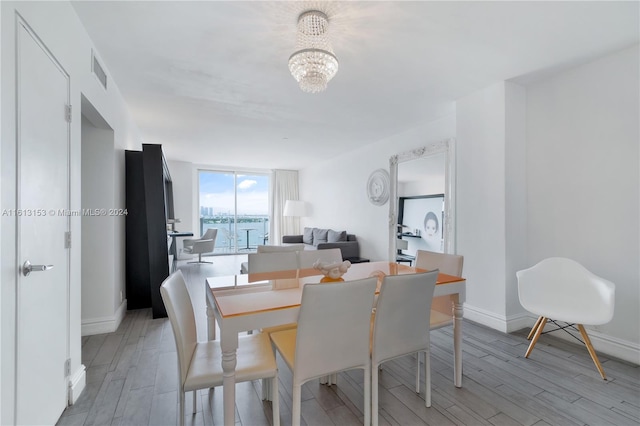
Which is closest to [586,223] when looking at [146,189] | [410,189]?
[410,189]

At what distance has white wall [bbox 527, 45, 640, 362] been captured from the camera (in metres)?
2.45

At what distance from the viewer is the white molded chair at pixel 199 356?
1.38 m

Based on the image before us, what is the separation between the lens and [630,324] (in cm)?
244

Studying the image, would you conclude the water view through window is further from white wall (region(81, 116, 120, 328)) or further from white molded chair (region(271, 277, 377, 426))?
white molded chair (region(271, 277, 377, 426))

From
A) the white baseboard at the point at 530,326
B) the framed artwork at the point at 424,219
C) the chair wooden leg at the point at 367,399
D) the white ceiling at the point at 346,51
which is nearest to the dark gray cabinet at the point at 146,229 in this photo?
the white ceiling at the point at 346,51

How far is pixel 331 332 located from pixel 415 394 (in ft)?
3.28

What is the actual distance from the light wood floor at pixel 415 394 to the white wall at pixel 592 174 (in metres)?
0.74

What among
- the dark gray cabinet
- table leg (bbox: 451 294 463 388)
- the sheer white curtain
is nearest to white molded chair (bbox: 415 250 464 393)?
table leg (bbox: 451 294 463 388)

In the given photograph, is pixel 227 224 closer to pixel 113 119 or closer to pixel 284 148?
pixel 284 148

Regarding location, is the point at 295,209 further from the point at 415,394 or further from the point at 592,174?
the point at 415,394

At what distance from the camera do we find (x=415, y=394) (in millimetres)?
1961

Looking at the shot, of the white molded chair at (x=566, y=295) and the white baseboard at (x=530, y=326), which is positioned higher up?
the white molded chair at (x=566, y=295)

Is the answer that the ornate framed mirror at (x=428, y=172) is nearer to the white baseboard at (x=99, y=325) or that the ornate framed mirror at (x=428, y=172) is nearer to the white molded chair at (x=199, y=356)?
the white molded chair at (x=199, y=356)

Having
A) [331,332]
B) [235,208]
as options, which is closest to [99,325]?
[331,332]
